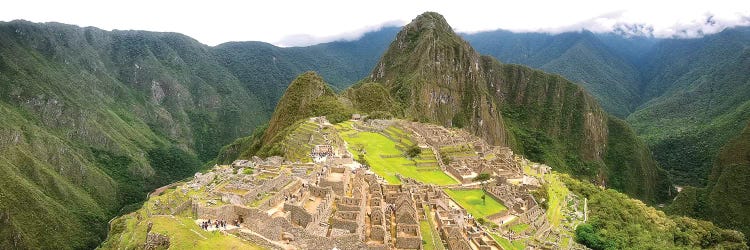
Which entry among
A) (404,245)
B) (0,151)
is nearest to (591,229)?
(404,245)

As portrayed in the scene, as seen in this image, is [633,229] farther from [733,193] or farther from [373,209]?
[733,193]

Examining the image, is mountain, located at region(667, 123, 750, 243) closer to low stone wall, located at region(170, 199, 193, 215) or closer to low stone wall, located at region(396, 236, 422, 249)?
low stone wall, located at region(396, 236, 422, 249)

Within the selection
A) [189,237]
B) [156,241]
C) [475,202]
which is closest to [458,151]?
[475,202]

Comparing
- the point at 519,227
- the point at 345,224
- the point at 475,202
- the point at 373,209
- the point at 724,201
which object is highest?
the point at 345,224

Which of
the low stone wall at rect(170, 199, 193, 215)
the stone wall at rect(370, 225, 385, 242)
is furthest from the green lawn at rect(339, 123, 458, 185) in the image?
the low stone wall at rect(170, 199, 193, 215)

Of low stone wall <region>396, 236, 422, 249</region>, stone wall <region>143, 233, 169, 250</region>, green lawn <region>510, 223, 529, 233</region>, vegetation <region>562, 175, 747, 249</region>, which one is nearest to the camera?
stone wall <region>143, 233, 169, 250</region>
